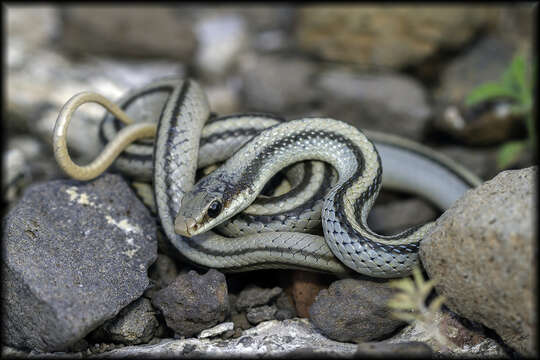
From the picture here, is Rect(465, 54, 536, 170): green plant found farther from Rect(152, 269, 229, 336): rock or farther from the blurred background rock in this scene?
Rect(152, 269, 229, 336): rock

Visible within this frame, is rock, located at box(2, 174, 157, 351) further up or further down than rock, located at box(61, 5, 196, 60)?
further down

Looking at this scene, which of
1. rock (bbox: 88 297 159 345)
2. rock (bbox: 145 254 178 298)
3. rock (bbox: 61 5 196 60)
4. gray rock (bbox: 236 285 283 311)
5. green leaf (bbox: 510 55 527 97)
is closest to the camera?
rock (bbox: 88 297 159 345)

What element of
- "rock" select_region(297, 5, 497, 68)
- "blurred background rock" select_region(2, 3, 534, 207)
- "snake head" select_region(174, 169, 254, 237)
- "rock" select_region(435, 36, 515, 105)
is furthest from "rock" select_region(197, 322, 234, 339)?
"rock" select_region(297, 5, 497, 68)

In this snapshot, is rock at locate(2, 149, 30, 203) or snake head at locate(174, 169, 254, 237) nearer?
Result: snake head at locate(174, 169, 254, 237)

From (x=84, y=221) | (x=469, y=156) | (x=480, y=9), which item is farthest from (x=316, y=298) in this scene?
(x=480, y=9)

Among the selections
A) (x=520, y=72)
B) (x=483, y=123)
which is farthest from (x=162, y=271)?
(x=520, y=72)

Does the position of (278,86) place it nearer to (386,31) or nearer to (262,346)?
(386,31)

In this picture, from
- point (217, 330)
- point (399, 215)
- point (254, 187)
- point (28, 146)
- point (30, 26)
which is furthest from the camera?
point (30, 26)
